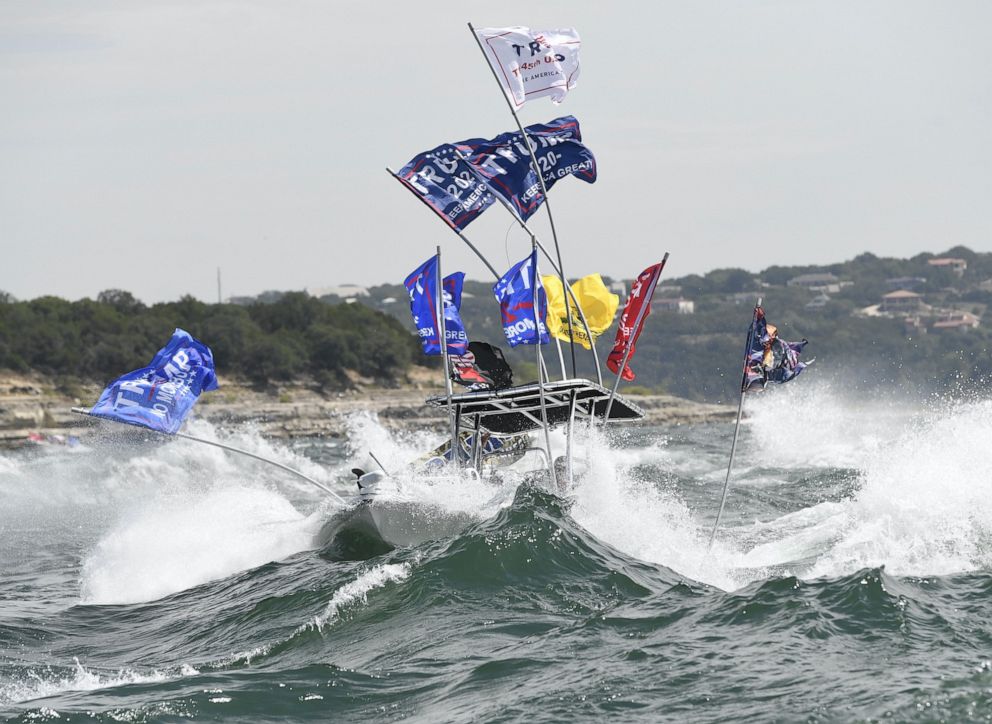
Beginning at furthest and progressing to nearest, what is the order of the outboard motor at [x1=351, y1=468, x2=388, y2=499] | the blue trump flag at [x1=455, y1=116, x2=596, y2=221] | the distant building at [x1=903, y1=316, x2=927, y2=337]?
the distant building at [x1=903, y1=316, x2=927, y2=337], the blue trump flag at [x1=455, y1=116, x2=596, y2=221], the outboard motor at [x1=351, y1=468, x2=388, y2=499]

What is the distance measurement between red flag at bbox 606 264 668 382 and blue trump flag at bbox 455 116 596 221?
6.37 feet

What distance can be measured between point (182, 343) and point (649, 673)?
10.1 meters

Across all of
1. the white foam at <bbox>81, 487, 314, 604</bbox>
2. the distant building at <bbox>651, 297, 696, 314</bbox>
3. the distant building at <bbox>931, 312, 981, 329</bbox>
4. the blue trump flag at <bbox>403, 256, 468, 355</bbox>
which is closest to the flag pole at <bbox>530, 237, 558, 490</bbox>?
Result: the blue trump flag at <bbox>403, 256, 468, 355</bbox>

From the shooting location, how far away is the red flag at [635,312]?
66.1 feet

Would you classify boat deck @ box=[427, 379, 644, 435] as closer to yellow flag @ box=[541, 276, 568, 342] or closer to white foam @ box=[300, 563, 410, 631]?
yellow flag @ box=[541, 276, 568, 342]

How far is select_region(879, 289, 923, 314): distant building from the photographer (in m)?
179

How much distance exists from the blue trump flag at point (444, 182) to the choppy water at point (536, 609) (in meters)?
4.28

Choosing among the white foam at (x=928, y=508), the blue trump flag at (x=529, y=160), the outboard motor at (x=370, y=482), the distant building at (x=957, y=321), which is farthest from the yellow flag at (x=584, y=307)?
the distant building at (x=957, y=321)

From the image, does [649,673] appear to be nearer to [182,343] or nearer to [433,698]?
[433,698]

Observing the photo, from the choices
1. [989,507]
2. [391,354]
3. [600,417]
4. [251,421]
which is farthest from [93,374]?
[989,507]

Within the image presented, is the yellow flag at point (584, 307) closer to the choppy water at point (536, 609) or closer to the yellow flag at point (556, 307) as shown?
the yellow flag at point (556, 307)

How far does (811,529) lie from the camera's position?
2084cm

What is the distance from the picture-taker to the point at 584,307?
22062 mm

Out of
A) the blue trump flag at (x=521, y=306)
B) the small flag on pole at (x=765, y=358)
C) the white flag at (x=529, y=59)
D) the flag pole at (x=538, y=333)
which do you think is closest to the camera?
the small flag on pole at (x=765, y=358)
